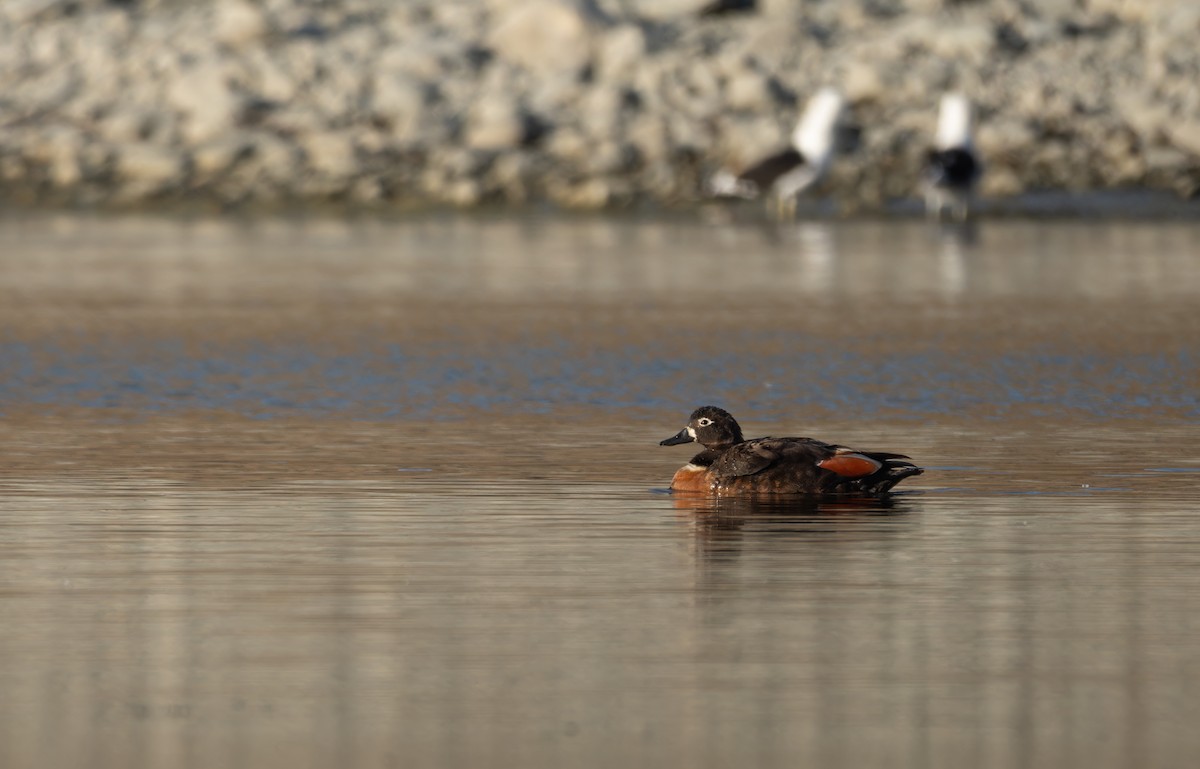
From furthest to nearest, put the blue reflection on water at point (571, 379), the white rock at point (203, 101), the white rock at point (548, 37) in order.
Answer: the white rock at point (548, 37), the white rock at point (203, 101), the blue reflection on water at point (571, 379)

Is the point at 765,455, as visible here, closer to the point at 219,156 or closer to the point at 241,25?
the point at 219,156

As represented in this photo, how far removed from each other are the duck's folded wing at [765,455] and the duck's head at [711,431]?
41 centimetres

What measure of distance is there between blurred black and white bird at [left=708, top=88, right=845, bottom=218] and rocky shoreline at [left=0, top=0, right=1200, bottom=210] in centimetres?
101

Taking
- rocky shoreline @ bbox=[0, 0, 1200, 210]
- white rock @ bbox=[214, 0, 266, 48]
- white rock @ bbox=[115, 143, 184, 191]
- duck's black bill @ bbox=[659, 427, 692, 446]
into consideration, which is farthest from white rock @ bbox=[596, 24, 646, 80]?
duck's black bill @ bbox=[659, 427, 692, 446]

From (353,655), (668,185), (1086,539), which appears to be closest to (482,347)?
(1086,539)

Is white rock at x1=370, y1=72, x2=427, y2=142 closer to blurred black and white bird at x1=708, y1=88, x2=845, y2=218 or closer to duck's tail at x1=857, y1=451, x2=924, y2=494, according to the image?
blurred black and white bird at x1=708, y1=88, x2=845, y2=218

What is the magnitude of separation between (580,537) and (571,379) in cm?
596

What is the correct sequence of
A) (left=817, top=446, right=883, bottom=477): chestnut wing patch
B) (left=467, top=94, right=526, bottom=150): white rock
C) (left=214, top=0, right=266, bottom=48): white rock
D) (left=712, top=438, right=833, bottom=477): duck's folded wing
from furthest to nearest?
(left=214, top=0, right=266, bottom=48): white rock → (left=467, top=94, right=526, bottom=150): white rock → (left=712, top=438, right=833, bottom=477): duck's folded wing → (left=817, top=446, right=883, bottom=477): chestnut wing patch

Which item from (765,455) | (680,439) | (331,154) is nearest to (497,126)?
(331,154)

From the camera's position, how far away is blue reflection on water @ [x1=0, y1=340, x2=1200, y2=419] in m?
14.5

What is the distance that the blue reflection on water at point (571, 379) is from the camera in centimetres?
1448

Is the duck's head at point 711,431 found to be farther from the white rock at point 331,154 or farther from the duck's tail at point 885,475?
the white rock at point 331,154

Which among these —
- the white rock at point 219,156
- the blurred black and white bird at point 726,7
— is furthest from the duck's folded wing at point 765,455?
the blurred black and white bird at point 726,7

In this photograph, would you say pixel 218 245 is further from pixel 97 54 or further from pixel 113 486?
pixel 113 486
